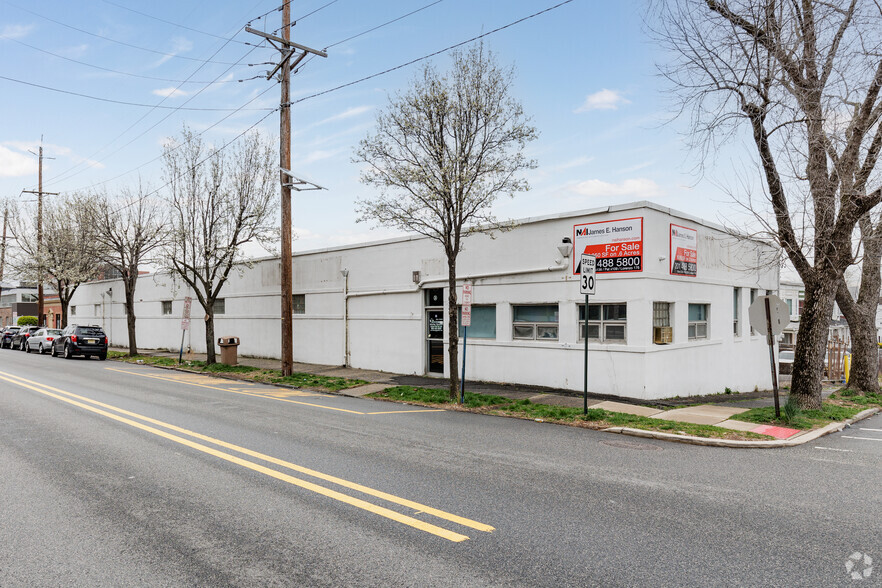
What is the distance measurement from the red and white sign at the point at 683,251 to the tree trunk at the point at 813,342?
9.66 ft

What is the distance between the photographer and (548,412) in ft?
37.3

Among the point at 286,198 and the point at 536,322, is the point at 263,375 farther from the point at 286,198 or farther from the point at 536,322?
the point at 536,322

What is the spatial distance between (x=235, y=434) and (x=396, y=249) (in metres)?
11.0

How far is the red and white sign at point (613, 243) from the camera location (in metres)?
13.4

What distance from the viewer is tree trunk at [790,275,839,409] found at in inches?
476

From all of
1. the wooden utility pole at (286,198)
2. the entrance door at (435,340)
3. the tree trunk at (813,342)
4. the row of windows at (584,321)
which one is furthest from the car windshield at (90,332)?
the tree trunk at (813,342)

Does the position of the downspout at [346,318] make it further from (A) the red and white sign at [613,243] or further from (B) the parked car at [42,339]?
(B) the parked car at [42,339]

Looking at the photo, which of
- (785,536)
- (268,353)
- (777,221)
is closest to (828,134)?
(777,221)

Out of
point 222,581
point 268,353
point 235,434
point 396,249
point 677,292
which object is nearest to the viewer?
point 222,581

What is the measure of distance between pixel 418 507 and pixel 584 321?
10015 millimetres

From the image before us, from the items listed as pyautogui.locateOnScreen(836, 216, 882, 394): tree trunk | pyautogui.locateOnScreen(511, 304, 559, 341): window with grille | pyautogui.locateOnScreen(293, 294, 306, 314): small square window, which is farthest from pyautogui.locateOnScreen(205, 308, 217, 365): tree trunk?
pyautogui.locateOnScreen(836, 216, 882, 394): tree trunk

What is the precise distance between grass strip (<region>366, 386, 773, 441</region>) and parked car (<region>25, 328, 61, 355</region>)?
25.5m

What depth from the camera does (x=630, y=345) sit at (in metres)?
13.4

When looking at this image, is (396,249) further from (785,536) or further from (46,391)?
(785,536)
